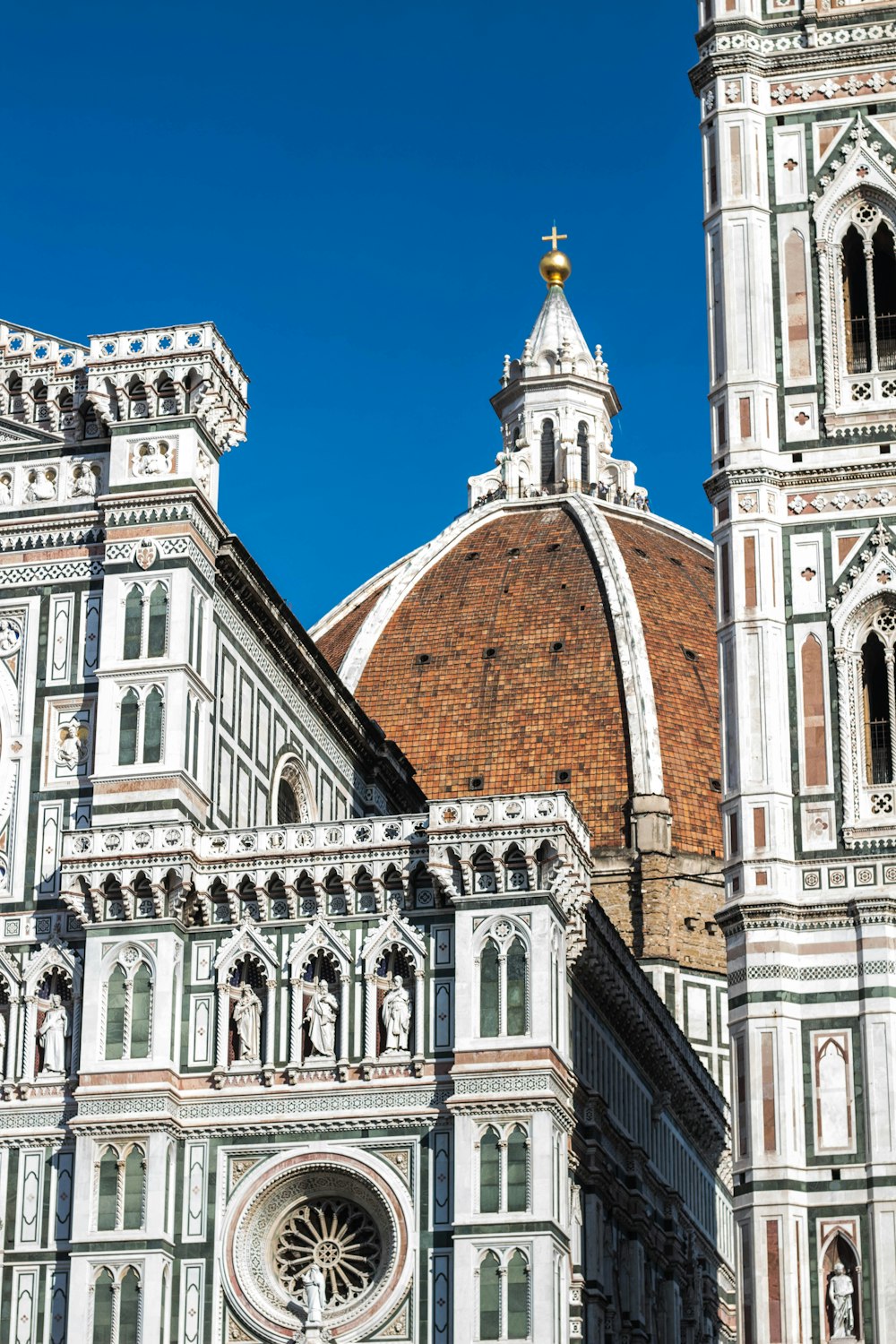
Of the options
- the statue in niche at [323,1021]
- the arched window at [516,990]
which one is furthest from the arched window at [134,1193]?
the arched window at [516,990]

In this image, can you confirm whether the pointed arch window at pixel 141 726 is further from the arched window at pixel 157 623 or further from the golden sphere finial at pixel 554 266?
the golden sphere finial at pixel 554 266

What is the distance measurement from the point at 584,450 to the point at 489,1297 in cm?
4886

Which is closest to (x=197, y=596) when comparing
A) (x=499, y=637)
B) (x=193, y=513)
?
(x=193, y=513)

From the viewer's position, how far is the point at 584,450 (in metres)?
78.6

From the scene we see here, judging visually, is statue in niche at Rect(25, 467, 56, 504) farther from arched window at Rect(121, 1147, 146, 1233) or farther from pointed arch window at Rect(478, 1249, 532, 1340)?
pointed arch window at Rect(478, 1249, 532, 1340)

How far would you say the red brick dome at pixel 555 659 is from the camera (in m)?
66.4

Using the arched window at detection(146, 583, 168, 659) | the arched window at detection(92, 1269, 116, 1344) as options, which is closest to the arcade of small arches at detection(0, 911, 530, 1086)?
the arched window at detection(92, 1269, 116, 1344)

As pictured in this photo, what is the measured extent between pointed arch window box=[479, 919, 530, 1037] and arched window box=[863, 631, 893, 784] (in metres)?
4.58

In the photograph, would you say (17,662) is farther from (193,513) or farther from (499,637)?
(499,637)

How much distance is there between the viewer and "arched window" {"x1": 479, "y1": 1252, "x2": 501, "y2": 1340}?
103 feet

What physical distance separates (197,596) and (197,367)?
3.00 meters

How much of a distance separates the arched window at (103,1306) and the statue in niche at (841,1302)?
8.25 m

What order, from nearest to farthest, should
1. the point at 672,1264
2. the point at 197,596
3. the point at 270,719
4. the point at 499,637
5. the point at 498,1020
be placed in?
the point at 498,1020 → the point at 197,596 → the point at 270,719 → the point at 672,1264 → the point at 499,637

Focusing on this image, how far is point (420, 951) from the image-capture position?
33531 millimetres
